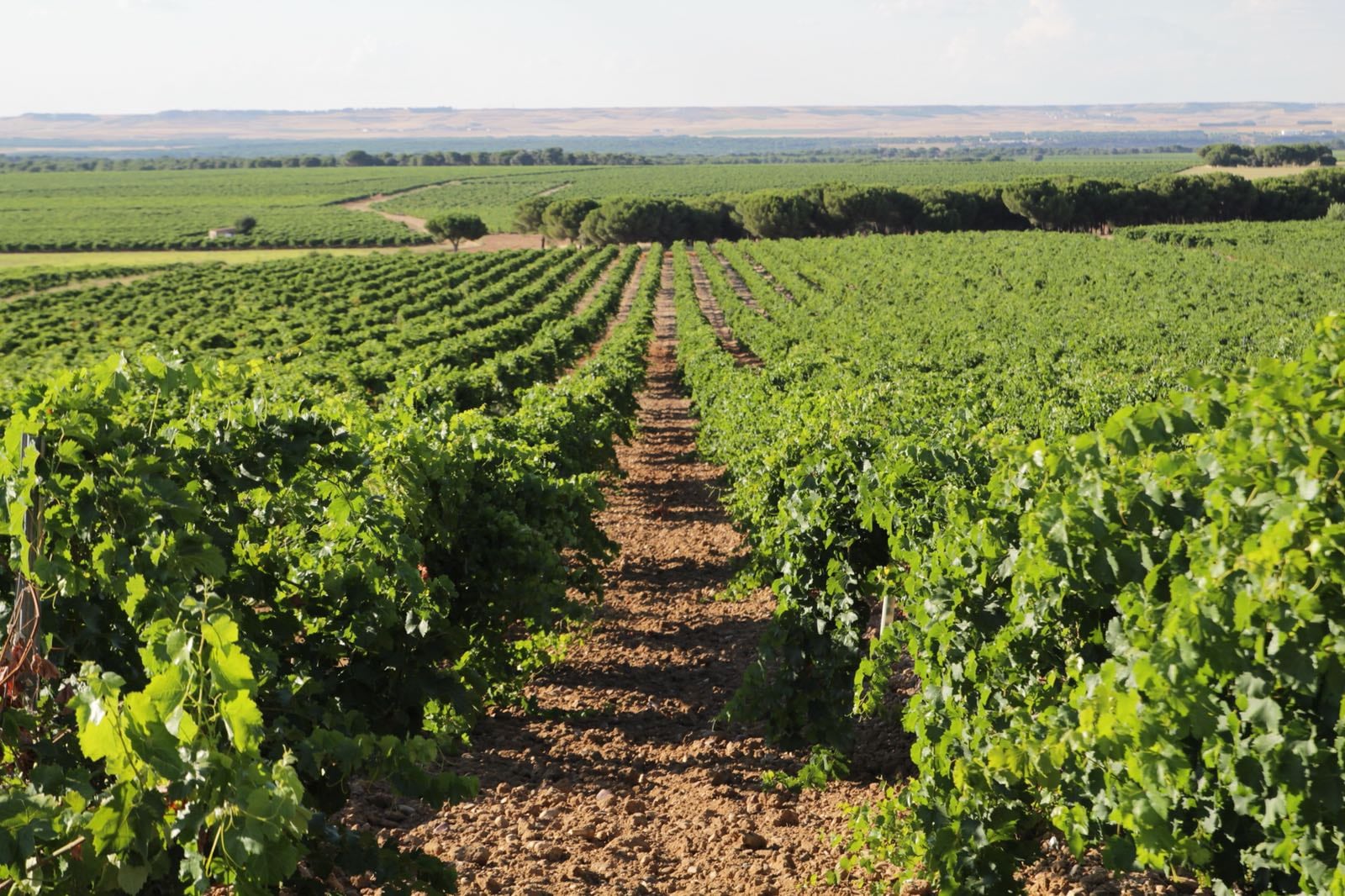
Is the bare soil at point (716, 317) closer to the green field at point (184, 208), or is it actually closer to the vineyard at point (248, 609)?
the vineyard at point (248, 609)

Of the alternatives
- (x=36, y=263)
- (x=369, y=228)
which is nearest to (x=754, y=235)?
(x=369, y=228)

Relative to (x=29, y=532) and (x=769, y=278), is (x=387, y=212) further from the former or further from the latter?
(x=29, y=532)

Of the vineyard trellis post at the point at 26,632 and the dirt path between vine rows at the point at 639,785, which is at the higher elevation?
the vineyard trellis post at the point at 26,632

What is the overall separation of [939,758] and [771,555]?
3955 mm

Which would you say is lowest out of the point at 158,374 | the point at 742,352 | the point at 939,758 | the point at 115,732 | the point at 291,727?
the point at 742,352

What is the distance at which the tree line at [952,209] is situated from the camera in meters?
91.6

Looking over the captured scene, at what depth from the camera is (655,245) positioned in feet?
272

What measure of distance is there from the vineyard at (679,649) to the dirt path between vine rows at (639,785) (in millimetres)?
37

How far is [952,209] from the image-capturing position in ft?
304

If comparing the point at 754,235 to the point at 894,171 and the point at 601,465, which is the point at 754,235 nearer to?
the point at 601,465

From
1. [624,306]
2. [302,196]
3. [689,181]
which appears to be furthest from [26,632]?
[689,181]

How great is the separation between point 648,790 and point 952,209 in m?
91.7

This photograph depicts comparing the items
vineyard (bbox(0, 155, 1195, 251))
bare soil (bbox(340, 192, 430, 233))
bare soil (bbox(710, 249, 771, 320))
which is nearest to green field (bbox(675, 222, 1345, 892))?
bare soil (bbox(710, 249, 771, 320))

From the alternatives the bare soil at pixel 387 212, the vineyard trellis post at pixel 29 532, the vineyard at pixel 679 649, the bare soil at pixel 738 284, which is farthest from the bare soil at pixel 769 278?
the vineyard trellis post at pixel 29 532
